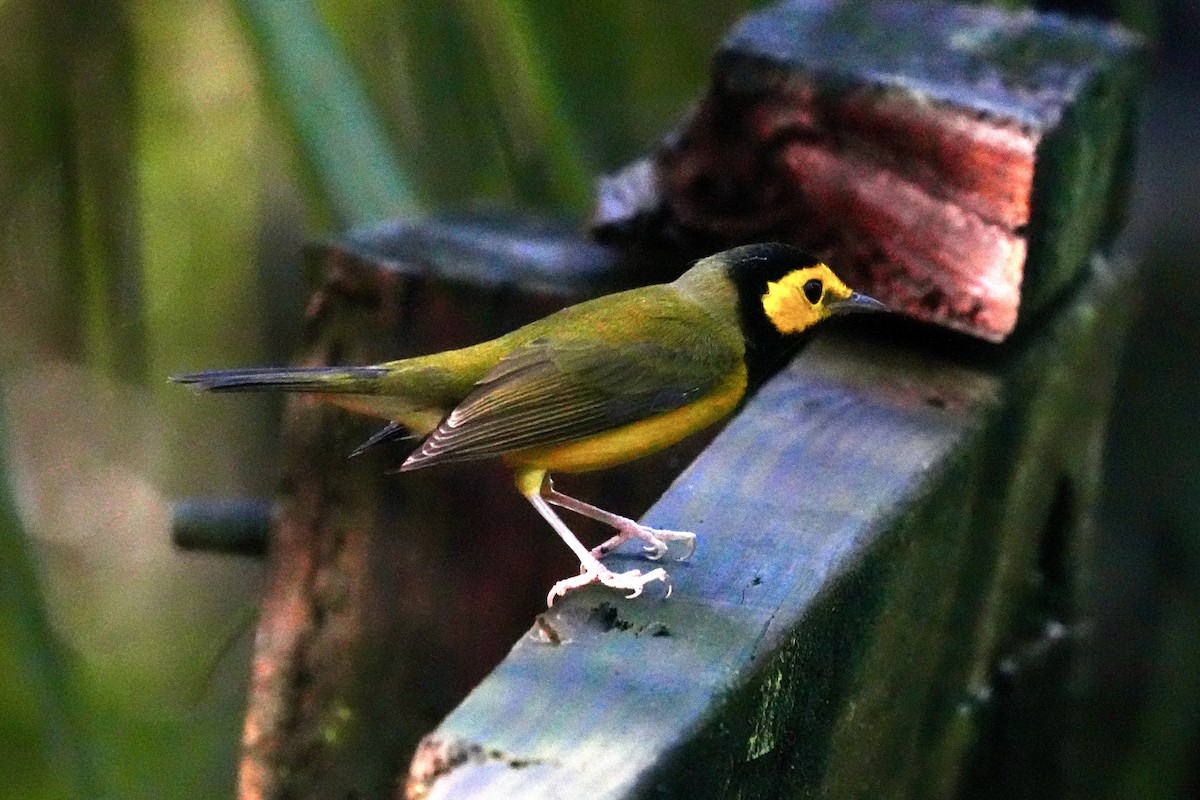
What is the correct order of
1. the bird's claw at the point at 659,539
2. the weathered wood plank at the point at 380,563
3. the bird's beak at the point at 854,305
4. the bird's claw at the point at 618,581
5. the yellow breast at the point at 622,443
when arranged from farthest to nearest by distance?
the weathered wood plank at the point at 380,563 → the bird's beak at the point at 854,305 → the yellow breast at the point at 622,443 → the bird's claw at the point at 659,539 → the bird's claw at the point at 618,581

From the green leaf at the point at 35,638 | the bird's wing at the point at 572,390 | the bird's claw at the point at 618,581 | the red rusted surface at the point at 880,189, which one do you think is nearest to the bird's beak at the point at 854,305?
the red rusted surface at the point at 880,189

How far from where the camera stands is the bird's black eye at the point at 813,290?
9.32 ft

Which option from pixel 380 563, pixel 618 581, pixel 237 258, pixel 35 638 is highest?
pixel 618 581

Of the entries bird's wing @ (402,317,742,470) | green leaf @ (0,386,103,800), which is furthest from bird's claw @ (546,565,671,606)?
green leaf @ (0,386,103,800)

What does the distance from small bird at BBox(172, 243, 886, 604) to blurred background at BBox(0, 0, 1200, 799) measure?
2.20 ft

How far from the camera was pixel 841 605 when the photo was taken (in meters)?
2.14

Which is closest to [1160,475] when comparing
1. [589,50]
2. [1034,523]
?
[1034,523]

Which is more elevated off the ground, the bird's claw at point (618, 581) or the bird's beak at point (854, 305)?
the bird's claw at point (618, 581)

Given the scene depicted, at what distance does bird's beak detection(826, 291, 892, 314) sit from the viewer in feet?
9.54

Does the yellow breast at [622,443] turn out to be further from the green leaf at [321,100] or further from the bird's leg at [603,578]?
the green leaf at [321,100]

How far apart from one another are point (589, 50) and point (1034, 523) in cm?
174

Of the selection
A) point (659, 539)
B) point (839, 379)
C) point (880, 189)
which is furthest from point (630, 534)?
point (880, 189)

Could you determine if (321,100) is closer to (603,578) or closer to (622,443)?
(622,443)

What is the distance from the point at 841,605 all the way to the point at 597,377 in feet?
2.27
